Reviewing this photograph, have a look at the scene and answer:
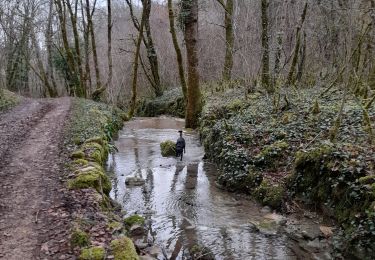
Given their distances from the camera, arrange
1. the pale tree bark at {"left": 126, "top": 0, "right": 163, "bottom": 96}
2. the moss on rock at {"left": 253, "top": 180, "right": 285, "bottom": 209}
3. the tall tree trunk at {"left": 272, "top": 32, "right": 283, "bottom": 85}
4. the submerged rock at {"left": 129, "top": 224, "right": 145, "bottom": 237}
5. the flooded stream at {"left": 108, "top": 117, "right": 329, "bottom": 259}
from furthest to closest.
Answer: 1. the pale tree bark at {"left": 126, "top": 0, "right": 163, "bottom": 96}
2. the tall tree trunk at {"left": 272, "top": 32, "right": 283, "bottom": 85}
3. the moss on rock at {"left": 253, "top": 180, "right": 285, "bottom": 209}
4. the submerged rock at {"left": 129, "top": 224, "right": 145, "bottom": 237}
5. the flooded stream at {"left": 108, "top": 117, "right": 329, "bottom": 259}

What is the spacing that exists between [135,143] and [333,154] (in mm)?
9154

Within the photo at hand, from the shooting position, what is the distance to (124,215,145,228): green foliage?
6801 millimetres

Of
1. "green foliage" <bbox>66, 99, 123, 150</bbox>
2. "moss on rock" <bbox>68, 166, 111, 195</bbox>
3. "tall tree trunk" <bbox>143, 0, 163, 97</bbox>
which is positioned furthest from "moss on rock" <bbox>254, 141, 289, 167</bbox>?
"tall tree trunk" <bbox>143, 0, 163, 97</bbox>

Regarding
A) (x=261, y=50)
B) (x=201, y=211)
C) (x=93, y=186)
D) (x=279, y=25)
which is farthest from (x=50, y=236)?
(x=279, y=25)

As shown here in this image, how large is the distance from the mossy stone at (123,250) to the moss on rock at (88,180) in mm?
2203

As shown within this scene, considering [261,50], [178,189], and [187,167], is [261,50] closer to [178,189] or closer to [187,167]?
[187,167]

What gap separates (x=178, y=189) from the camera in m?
9.26

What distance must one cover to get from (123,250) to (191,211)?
3205mm

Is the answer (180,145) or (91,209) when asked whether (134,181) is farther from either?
(91,209)

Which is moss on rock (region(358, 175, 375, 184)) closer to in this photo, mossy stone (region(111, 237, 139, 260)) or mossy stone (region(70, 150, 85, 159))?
mossy stone (region(111, 237, 139, 260))

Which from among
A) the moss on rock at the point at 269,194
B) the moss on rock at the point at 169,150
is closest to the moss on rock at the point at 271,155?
the moss on rock at the point at 269,194

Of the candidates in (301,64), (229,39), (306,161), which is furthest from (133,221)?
(229,39)

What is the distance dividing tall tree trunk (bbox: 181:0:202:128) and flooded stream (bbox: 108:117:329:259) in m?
4.69

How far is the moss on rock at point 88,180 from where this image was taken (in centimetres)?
683
